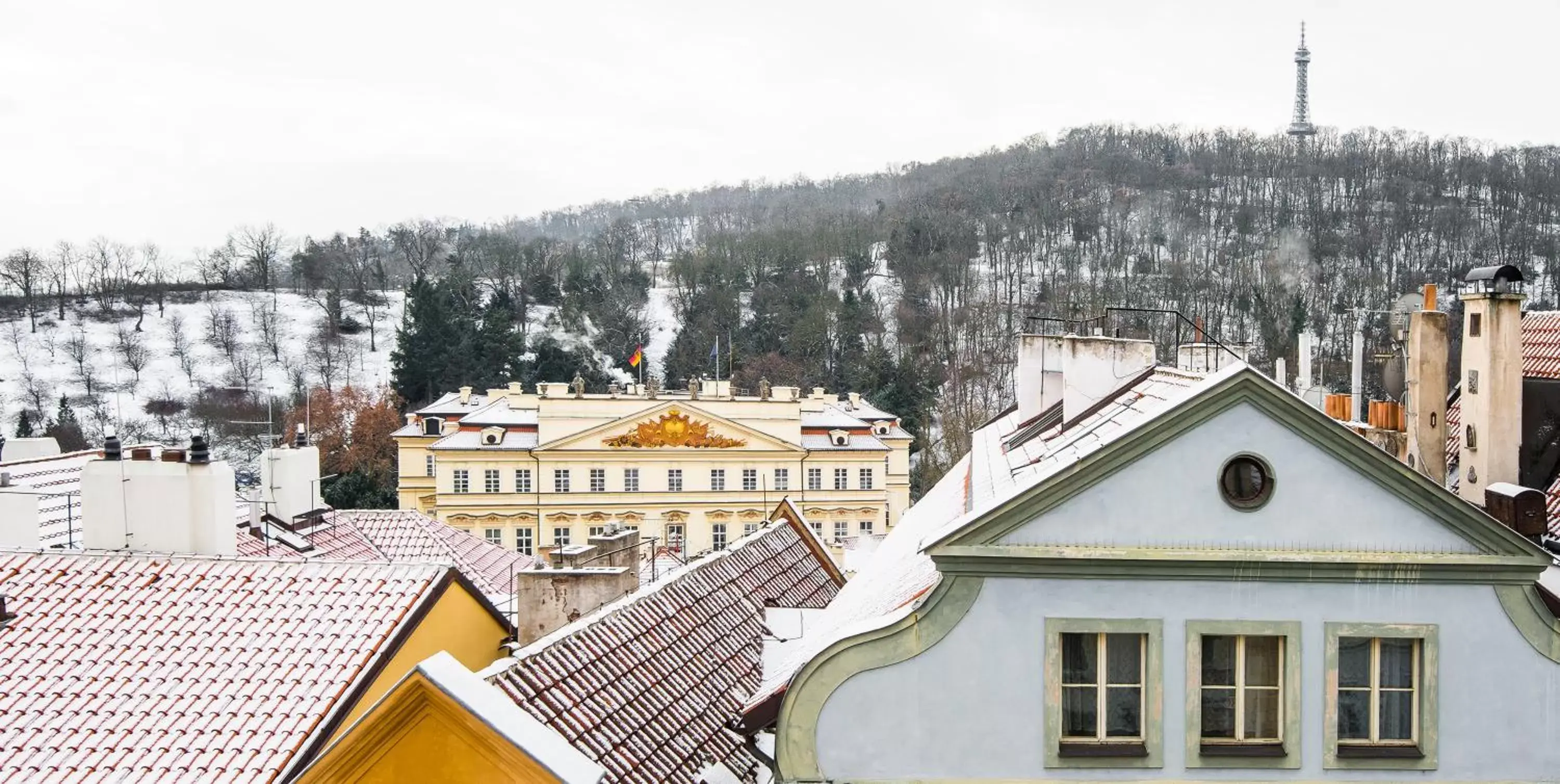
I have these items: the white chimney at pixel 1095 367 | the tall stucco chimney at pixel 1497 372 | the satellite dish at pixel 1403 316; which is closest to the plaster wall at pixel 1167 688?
the tall stucco chimney at pixel 1497 372

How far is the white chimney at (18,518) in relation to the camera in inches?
479

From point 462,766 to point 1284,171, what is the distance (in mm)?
138130

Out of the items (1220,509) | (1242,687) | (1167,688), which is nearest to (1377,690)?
(1242,687)

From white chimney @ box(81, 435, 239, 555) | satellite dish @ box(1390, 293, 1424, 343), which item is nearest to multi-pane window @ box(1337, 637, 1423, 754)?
satellite dish @ box(1390, 293, 1424, 343)

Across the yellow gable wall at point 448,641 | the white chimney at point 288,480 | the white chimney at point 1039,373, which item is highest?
the white chimney at point 1039,373

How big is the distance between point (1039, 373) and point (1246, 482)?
10323 mm

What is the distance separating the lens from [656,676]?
33.7 feet

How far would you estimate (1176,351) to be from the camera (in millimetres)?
14812

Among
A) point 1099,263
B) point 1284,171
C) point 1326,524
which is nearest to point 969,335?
point 1099,263

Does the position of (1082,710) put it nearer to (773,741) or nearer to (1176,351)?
(773,741)

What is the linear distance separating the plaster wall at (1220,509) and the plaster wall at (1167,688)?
0.30 meters

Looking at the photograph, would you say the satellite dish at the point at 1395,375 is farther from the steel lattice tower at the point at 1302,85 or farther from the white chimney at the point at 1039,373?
the steel lattice tower at the point at 1302,85

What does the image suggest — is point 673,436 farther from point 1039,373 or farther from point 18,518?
point 18,518

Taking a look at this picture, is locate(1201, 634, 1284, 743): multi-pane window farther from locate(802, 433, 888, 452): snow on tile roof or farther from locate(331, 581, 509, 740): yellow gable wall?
locate(802, 433, 888, 452): snow on tile roof
